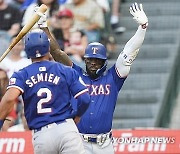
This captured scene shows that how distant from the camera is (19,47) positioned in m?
12.0

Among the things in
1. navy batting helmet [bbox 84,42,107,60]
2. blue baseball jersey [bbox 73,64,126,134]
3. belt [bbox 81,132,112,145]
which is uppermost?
navy batting helmet [bbox 84,42,107,60]

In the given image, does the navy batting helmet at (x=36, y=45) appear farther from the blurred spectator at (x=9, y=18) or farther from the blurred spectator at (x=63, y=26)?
the blurred spectator at (x=9, y=18)

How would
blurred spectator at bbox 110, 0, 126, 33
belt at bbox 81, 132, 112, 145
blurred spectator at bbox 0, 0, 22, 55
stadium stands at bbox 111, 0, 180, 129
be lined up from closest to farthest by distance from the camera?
belt at bbox 81, 132, 112, 145 < stadium stands at bbox 111, 0, 180, 129 < blurred spectator at bbox 0, 0, 22, 55 < blurred spectator at bbox 110, 0, 126, 33

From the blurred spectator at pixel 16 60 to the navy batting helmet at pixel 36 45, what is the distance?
5.00 metres

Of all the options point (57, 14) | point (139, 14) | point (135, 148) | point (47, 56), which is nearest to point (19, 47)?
point (57, 14)

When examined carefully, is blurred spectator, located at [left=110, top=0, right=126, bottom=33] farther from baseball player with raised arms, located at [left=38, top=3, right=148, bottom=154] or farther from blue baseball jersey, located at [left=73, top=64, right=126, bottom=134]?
blue baseball jersey, located at [left=73, top=64, right=126, bottom=134]

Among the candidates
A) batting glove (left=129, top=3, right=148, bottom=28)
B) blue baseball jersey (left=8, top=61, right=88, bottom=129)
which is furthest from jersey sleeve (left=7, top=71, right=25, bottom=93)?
batting glove (left=129, top=3, right=148, bottom=28)

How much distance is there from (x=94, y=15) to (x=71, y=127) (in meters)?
5.91

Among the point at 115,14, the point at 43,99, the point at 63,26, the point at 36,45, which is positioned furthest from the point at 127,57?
the point at 115,14

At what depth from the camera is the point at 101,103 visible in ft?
26.3

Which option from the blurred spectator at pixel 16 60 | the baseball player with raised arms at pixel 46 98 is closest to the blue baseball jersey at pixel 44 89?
the baseball player with raised arms at pixel 46 98

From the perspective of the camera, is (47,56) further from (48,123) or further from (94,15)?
(94,15)

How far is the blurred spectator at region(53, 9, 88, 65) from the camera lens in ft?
40.2

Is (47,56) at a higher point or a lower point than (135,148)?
higher
